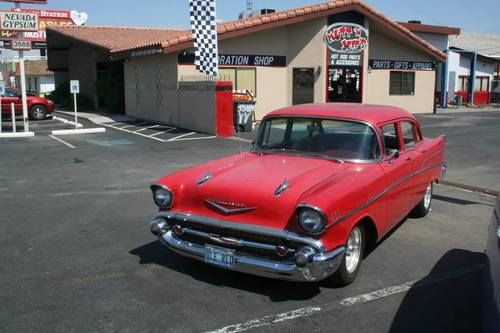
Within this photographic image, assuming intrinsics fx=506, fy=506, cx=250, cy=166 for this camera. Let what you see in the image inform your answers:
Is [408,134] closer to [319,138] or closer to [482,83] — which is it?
[319,138]

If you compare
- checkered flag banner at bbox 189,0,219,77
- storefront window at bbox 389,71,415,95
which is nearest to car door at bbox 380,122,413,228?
checkered flag banner at bbox 189,0,219,77

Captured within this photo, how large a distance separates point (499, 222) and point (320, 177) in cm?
162

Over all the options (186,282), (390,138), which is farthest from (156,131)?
(186,282)

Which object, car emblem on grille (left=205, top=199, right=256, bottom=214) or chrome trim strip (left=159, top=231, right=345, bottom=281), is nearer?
chrome trim strip (left=159, top=231, right=345, bottom=281)

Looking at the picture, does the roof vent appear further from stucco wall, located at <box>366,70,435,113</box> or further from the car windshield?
the car windshield

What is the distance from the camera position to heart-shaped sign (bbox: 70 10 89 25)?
49.6 m

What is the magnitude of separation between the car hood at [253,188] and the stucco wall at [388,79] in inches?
775

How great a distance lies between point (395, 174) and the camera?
5.28m

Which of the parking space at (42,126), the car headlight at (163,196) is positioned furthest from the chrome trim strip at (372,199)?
the parking space at (42,126)

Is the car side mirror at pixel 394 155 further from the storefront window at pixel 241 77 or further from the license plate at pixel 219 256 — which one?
the storefront window at pixel 241 77

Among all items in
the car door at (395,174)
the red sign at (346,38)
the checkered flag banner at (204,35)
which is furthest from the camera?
the red sign at (346,38)

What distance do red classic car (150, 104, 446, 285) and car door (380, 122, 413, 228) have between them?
0.04 feet

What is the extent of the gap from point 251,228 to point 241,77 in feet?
55.8

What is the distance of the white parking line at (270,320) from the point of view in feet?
12.2
